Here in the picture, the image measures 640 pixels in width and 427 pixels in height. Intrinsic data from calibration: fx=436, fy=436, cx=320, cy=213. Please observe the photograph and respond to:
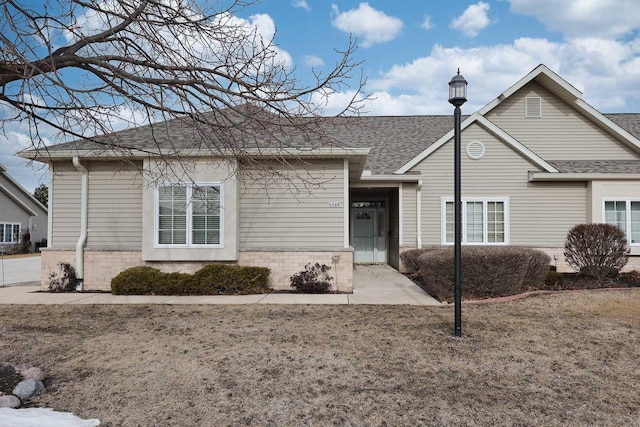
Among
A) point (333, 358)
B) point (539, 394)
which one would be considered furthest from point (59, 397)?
point (539, 394)

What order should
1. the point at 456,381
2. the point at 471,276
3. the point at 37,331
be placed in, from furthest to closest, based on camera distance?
1. the point at 471,276
2. the point at 37,331
3. the point at 456,381

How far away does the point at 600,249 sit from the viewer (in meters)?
10.2

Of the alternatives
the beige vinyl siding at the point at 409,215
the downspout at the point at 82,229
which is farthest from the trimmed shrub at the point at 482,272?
the downspout at the point at 82,229

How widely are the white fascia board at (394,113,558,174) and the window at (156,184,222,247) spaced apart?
637 centimetres

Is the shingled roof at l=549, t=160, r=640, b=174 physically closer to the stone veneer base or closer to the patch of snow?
the stone veneer base

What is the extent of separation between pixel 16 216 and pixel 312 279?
93.0 ft

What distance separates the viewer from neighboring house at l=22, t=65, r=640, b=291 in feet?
34.6

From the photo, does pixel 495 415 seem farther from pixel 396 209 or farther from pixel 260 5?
pixel 396 209

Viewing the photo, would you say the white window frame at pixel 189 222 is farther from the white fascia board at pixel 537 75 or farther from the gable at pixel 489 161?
the white fascia board at pixel 537 75

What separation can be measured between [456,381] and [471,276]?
478 centimetres

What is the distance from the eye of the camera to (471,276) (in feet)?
29.8

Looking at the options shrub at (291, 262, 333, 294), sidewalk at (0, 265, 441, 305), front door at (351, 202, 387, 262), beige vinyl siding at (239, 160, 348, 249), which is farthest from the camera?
front door at (351, 202, 387, 262)

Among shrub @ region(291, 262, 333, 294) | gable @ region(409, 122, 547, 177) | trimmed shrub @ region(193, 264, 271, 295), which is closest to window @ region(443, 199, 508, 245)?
gable @ region(409, 122, 547, 177)

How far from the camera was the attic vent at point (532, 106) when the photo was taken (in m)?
15.6
